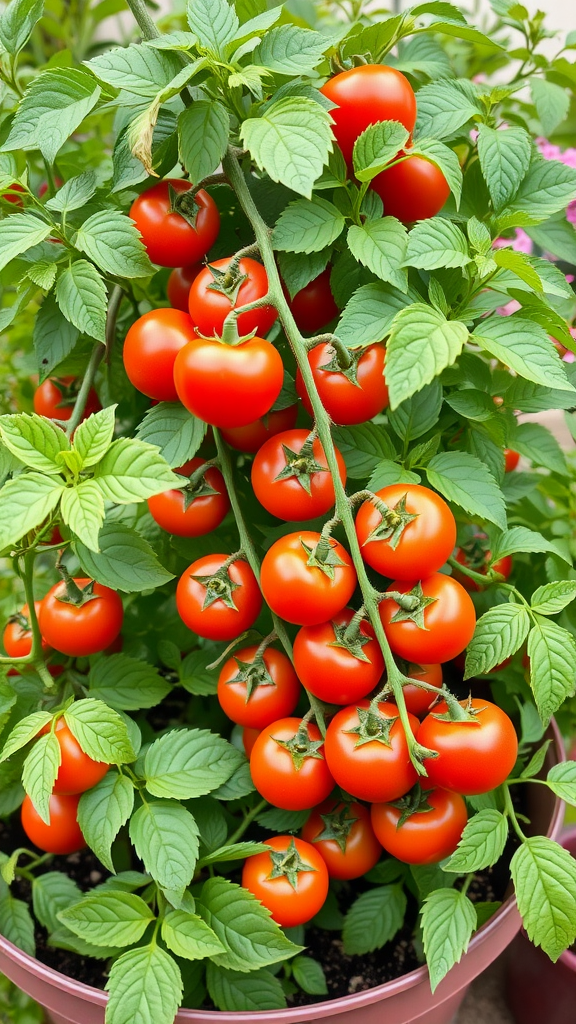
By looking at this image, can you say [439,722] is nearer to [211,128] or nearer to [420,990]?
[420,990]

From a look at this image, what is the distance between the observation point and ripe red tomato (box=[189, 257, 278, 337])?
43 centimetres

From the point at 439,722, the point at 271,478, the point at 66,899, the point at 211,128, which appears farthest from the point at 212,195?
the point at 66,899

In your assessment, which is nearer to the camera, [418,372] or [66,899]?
[418,372]

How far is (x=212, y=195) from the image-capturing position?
0.53 m

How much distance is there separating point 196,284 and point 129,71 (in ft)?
0.40

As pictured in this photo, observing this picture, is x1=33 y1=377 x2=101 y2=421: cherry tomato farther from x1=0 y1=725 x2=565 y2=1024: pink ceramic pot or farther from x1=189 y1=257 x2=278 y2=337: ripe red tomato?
x1=0 y1=725 x2=565 y2=1024: pink ceramic pot

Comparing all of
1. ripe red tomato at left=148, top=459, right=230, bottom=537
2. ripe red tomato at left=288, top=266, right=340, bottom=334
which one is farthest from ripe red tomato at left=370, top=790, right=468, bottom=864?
ripe red tomato at left=288, top=266, right=340, bottom=334

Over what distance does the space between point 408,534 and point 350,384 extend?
92mm

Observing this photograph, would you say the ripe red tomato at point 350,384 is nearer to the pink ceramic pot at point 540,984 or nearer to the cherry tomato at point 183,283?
the cherry tomato at point 183,283

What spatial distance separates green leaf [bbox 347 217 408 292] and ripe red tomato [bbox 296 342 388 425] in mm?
41

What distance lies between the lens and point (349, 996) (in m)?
0.47

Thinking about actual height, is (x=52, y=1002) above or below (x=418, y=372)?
below

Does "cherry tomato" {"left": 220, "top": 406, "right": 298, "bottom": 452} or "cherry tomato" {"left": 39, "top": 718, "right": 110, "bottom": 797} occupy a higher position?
"cherry tomato" {"left": 220, "top": 406, "right": 298, "bottom": 452}

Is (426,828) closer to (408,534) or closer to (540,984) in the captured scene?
(408,534)
